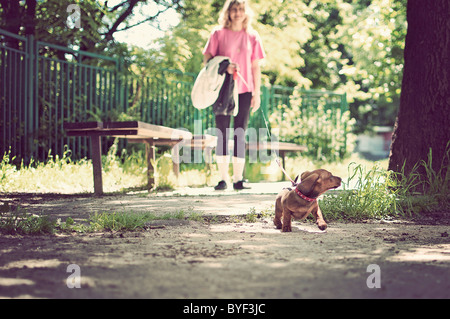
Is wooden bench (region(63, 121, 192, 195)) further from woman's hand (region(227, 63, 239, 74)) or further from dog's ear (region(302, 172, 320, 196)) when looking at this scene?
dog's ear (region(302, 172, 320, 196))

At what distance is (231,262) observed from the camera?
263 cm

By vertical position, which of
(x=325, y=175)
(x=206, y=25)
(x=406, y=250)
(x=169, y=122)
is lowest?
(x=406, y=250)

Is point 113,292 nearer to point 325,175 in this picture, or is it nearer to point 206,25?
point 325,175

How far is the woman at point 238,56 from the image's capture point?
6.24 meters

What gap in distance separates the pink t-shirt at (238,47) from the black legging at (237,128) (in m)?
0.15

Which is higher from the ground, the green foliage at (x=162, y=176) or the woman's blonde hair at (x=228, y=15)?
the woman's blonde hair at (x=228, y=15)

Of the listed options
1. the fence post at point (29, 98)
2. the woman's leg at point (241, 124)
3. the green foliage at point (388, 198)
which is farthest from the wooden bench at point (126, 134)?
the fence post at point (29, 98)

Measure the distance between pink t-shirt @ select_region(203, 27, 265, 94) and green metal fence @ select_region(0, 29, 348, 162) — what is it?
352 cm

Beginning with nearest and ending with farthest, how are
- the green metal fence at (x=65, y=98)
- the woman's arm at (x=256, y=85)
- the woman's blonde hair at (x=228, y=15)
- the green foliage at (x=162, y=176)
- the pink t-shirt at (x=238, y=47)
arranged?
the woman's blonde hair at (x=228, y=15) < the pink t-shirt at (x=238, y=47) < the woman's arm at (x=256, y=85) < the green foliage at (x=162, y=176) < the green metal fence at (x=65, y=98)

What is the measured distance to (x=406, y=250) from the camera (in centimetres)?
305

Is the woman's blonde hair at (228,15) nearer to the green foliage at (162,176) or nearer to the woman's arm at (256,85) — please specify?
the woman's arm at (256,85)

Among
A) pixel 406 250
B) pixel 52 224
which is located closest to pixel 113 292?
pixel 52 224

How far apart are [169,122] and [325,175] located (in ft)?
26.5

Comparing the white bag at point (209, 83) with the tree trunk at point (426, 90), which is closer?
the tree trunk at point (426, 90)
